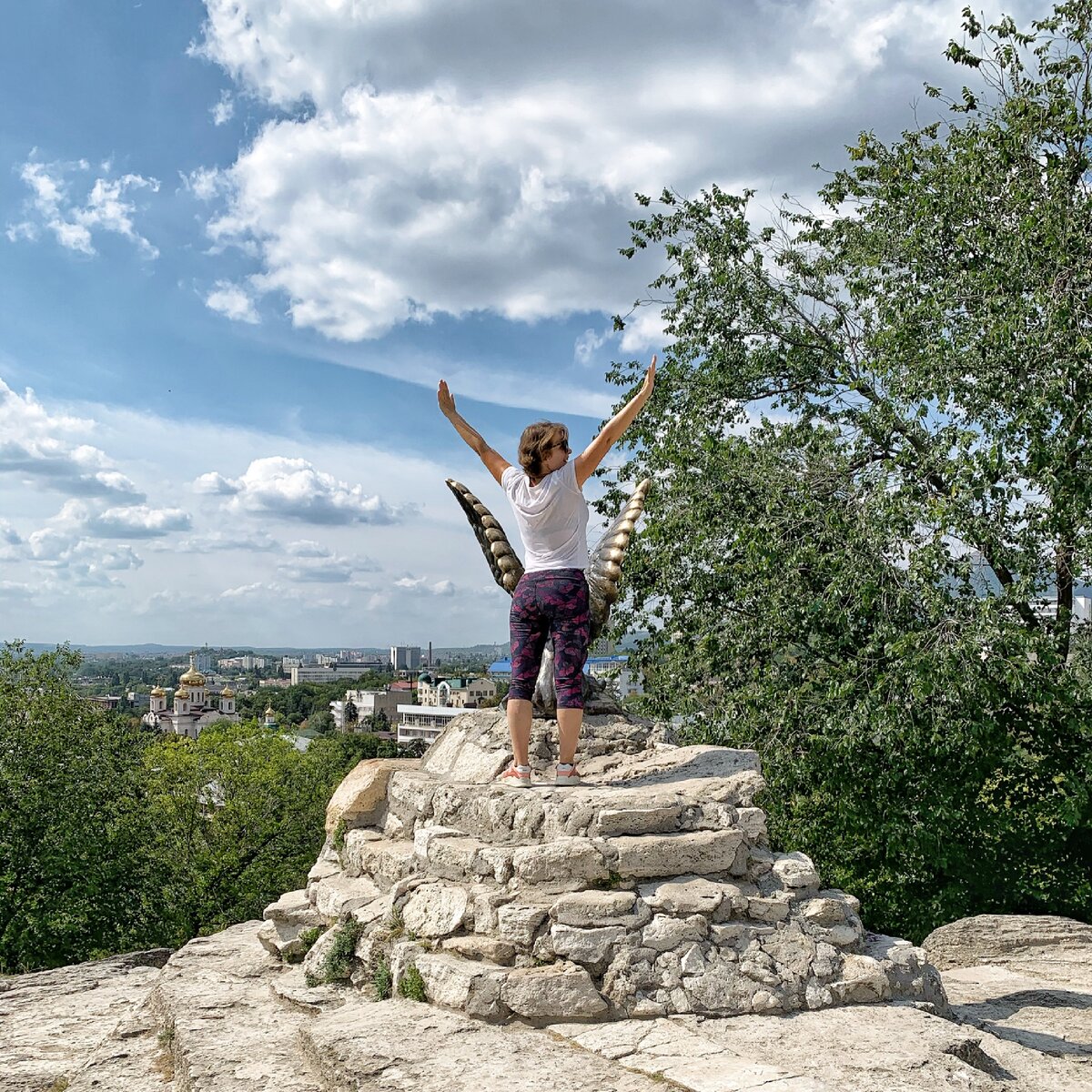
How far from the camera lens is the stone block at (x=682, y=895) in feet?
16.1

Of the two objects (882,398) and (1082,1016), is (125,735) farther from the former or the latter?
(1082,1016)

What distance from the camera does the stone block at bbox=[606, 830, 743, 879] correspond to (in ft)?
16.5

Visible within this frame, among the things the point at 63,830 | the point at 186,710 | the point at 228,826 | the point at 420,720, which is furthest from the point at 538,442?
the point at 420,720

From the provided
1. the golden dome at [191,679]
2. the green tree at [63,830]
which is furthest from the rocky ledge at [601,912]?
the golden dome at [191,679]

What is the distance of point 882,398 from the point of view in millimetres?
11031

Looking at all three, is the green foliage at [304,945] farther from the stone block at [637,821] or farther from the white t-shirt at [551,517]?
the white t-shirt at [551,517]

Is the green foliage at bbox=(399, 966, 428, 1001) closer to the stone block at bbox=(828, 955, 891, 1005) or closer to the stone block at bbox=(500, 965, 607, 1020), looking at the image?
the stone block at bbox=(500, 965, 607, 1020)

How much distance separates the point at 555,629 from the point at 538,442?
44.4 inches

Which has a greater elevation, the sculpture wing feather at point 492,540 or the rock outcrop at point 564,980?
the sculpture wing feather at point 492,540

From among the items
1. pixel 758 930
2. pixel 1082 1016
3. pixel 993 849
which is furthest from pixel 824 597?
pixel 758 930

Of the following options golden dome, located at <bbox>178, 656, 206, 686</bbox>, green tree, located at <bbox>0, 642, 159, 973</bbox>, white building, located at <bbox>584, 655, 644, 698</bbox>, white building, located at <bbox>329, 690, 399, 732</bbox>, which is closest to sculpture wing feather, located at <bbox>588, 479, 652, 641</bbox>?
white building, located at <bbox>584, 655, 644, 698</bbox>

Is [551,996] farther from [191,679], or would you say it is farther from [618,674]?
[191,679]

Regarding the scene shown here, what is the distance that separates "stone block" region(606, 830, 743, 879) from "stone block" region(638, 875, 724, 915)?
0.08m

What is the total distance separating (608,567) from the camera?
21.5 ft
